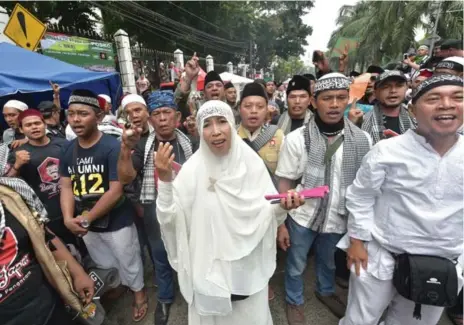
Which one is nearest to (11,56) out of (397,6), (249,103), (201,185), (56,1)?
(249,103)

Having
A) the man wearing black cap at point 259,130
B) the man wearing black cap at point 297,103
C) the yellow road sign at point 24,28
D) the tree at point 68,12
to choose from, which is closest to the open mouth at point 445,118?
the man wearing black cap at point 259,130

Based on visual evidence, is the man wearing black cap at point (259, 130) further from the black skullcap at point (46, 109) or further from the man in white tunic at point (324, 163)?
the black skullcap at point (46, 109)

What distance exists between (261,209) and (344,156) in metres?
0.80

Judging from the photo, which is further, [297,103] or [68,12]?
[68,12]

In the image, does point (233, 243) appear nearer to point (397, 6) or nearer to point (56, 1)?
point (56, 1)

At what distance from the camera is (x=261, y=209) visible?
1.81m

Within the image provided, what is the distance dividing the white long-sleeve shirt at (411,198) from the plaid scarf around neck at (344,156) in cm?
30

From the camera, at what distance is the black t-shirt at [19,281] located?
1467mm

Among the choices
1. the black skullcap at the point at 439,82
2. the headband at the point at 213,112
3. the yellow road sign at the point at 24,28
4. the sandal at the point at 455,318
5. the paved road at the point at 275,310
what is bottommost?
the paved road at the point at 275,310

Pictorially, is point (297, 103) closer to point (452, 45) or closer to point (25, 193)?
point (452, 45)

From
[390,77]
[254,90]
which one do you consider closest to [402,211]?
[390,77]

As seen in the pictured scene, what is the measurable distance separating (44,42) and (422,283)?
28.3 feet

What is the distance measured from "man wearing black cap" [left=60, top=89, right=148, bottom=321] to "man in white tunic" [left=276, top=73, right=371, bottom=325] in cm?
141

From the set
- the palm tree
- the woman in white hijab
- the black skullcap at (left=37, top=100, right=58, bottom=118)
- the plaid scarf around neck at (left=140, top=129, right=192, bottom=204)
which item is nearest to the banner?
the black skullcap at (left=37, top=100, right=58, bottom=118)
